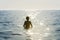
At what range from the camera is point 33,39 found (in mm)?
23969

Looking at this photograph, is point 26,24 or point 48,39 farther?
point 26,24

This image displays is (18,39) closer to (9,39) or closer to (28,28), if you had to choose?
(9,39)

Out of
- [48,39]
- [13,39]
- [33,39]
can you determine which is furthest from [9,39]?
[48,39]

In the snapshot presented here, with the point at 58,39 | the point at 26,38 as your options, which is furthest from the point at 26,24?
the point at 58,39

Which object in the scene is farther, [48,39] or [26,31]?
[26,31]

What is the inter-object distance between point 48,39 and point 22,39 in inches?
116

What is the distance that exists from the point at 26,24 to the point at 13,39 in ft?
16.1

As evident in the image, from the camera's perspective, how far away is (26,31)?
30.0 meters

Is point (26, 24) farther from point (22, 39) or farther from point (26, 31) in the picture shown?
point (22, 39)

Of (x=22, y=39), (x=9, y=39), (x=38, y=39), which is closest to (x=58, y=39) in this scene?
(x=38, y=39)

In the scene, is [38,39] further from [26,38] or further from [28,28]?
[28,28]

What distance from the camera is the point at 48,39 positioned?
947 inches

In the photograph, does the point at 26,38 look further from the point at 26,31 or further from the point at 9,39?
the point at 26,31

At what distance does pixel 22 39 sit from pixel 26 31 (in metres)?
5.72
